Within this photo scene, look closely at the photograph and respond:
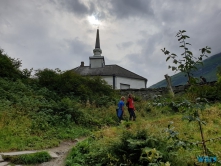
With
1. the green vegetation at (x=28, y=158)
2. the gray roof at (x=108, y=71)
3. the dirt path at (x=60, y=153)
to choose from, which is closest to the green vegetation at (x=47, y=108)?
the dirt path at (x=60, y=153)

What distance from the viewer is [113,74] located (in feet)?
101

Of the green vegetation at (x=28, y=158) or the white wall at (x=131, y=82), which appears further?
the white wall at (x=131, y=82)

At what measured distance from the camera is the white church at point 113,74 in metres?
31.0

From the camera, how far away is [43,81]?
54.3ft

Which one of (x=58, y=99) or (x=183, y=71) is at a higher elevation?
(x=58, y=99)

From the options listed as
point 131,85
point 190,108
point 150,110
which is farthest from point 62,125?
point 131,85

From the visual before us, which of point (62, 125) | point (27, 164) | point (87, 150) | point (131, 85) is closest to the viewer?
point (27, 164)

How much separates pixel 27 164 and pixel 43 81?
36.5ft

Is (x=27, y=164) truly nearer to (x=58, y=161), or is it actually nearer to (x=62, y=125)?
(x=58, y=161)

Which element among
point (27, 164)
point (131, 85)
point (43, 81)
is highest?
point (131, 85)

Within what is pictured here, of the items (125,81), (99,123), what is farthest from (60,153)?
(125,81)

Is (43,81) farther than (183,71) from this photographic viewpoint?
Yes

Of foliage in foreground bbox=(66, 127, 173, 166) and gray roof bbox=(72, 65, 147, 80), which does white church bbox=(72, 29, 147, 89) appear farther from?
foliage in foreground bbox=(66, 127, 173, 166)

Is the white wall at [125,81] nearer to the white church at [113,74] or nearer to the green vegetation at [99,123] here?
the white church at [113,74]
